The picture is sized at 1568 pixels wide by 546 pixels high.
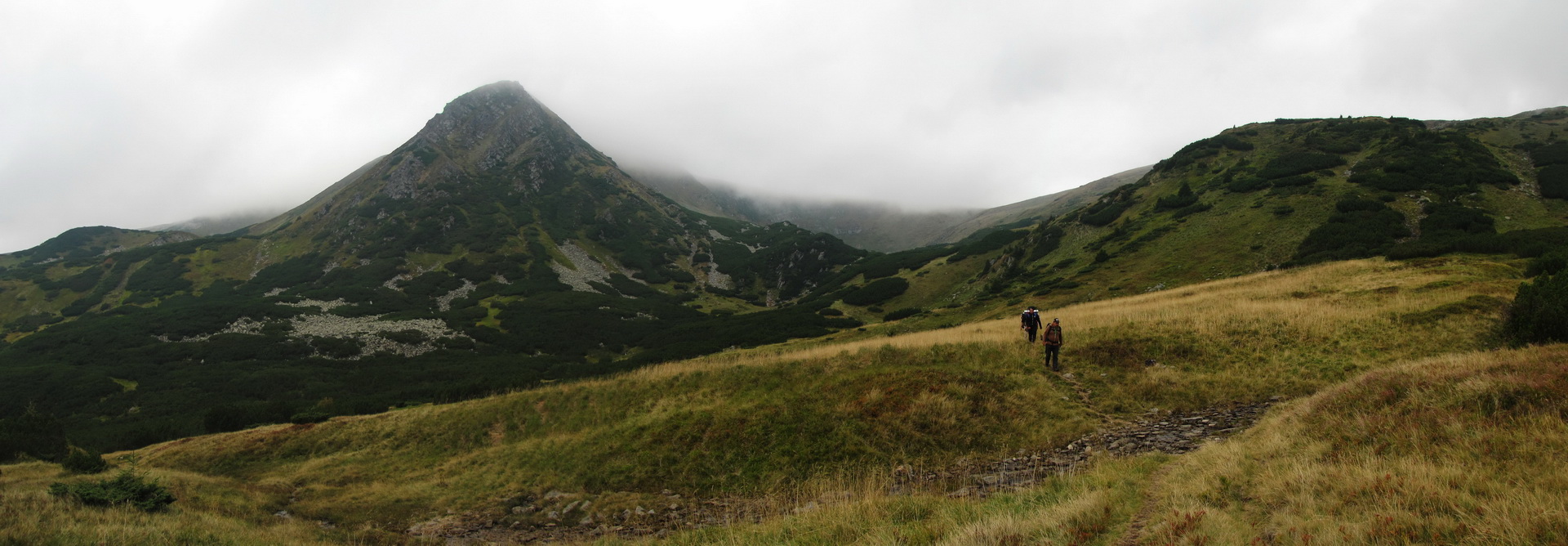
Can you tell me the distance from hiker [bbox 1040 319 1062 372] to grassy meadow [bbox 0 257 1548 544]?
0.84 m

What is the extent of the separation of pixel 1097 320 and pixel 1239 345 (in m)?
5.78

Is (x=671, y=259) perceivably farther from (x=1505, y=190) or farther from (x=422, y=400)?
(x=1505, y=190)

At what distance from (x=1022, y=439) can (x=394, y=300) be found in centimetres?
10796

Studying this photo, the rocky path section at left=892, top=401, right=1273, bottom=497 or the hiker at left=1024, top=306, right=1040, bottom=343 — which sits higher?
the hiker at left=1024, top=306, right=1040, bottom=343

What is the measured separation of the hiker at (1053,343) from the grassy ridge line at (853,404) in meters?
0.90

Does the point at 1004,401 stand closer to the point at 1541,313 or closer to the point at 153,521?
the point at 1541,313

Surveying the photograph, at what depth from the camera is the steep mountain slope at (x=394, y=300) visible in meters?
53.9

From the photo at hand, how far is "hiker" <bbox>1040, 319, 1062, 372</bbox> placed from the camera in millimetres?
19281

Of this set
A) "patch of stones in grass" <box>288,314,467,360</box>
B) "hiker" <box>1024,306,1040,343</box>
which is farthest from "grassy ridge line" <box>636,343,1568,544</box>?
"patch of stones in grass" <box>288,314,467,360</box>

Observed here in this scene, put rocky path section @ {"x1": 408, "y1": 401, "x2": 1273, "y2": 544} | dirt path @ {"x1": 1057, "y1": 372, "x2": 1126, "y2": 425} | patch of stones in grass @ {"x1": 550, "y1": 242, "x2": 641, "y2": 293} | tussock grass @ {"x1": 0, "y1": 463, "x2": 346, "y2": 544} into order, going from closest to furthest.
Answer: tussock grass @ {"x1": 0, "y1": 463, "x2": 346, "y2": 544}
rocky path section @ {"x1": 408, "y1": 401, "x2": 1273, "y2": 544}
dirt path @ {"x1": 1057, "y1": 372, "x2": 1126, "y2": 425}
patch of stones in grass @ {"x1": 550, "y1": 242, "x2": 641, "y2": 293}

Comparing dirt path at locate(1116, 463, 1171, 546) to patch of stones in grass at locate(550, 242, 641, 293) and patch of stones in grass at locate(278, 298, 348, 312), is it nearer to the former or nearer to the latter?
patch of stones in grass at locate(278, 298, 348, 312)

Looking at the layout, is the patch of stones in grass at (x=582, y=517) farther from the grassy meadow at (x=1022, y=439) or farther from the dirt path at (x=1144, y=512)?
the dirt path at (x=1144, y=512)

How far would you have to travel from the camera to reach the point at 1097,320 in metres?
24.5

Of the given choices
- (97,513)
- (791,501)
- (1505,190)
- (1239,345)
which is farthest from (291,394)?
(1505,190)
